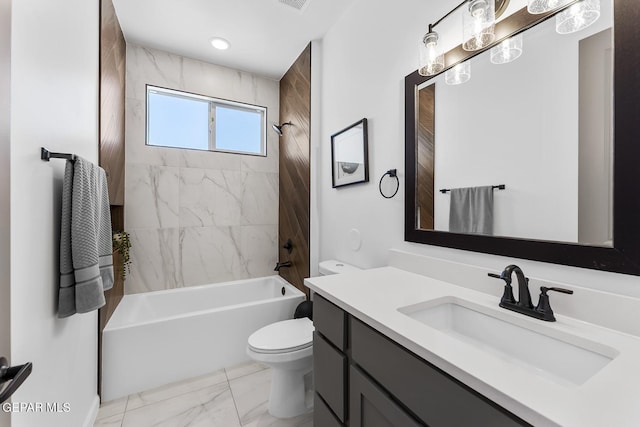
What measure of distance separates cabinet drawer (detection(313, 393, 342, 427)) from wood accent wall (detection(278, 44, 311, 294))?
4.19ft

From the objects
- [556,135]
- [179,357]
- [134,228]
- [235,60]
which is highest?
[235,60]

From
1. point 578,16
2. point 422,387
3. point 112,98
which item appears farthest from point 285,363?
point 112,98

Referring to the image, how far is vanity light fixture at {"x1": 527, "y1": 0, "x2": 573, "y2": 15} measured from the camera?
2.97ft

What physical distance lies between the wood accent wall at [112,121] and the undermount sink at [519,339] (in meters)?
2.05

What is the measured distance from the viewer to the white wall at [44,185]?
0.83 meters

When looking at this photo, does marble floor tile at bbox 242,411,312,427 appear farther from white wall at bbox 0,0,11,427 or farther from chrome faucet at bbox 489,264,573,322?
chrome faucet at bbox 489,264,573,322

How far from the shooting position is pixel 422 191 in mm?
1445

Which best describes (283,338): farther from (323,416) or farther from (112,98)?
(112,98)

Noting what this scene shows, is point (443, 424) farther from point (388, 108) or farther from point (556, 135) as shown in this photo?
point (388, 108)

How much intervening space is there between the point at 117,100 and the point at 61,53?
1092 mm

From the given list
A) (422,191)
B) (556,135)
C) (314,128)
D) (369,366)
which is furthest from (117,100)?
(556,135)

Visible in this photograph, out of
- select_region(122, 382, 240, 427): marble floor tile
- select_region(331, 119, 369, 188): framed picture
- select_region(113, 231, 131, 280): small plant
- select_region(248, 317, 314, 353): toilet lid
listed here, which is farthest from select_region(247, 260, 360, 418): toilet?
select_region(113, 231, 131, 280): small plant

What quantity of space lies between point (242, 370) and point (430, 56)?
2441mm

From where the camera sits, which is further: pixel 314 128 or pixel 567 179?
pixel 314 128
